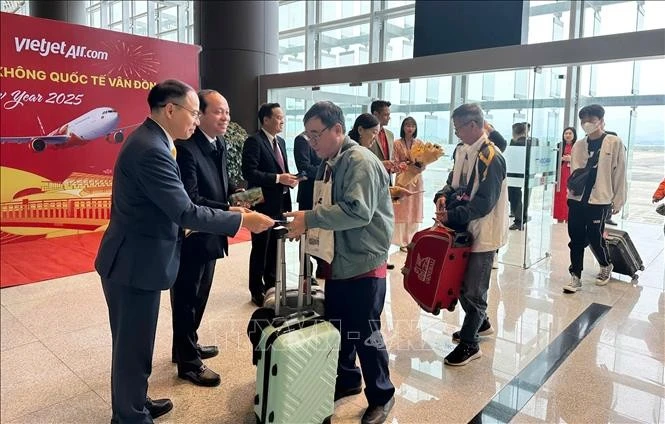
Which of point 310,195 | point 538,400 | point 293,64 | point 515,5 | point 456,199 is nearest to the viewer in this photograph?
point 538,400

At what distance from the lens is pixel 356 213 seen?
1960 millimetres

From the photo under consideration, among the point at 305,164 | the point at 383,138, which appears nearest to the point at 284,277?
the point at 305,164

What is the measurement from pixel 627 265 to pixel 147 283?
4588 millimetres

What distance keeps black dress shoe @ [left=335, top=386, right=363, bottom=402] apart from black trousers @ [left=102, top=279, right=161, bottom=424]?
0.92 meters

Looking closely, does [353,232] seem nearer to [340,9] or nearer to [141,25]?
[340,9]

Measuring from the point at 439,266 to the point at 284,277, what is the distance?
1045mm

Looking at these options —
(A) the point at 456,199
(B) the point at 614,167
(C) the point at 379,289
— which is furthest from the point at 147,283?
(B) the point at 614,167

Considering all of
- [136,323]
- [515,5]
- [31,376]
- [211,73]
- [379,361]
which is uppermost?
[515,5]

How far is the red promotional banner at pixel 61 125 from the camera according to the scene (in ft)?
14.0

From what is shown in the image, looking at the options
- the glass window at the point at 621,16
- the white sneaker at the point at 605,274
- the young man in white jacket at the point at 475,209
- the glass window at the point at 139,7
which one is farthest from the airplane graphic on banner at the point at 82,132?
the glass window at the point at 139,7

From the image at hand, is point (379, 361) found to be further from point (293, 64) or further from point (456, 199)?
point (293, 64)

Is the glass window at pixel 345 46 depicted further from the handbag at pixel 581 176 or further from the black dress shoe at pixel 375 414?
the black dress shoe at pixel 375 414

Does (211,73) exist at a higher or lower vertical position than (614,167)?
higher

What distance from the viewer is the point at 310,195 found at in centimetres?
411
